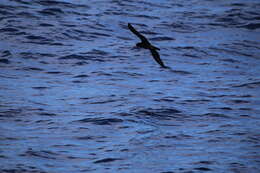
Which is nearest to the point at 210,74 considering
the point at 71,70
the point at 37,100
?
the point at 71,70

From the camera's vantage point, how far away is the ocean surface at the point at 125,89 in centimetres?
1212

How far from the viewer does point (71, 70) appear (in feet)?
59.1

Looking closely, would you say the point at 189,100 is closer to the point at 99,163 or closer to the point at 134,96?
the point at 134,96

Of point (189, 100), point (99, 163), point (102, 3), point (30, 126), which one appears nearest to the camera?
point (99, 163)

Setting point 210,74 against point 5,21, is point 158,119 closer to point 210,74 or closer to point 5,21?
point 210,74

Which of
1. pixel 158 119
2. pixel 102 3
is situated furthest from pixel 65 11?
pixel 158 119

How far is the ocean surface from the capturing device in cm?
1212

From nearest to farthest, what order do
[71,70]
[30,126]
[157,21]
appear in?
[30,126] < [71,70] < [157,21]

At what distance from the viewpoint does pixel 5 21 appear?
22.0 metres

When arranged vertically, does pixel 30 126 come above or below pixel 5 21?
below

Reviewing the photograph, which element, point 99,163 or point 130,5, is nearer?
point 99,163

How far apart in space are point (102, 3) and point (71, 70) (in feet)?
30.3

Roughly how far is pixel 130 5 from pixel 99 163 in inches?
627

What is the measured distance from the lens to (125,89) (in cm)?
1670
